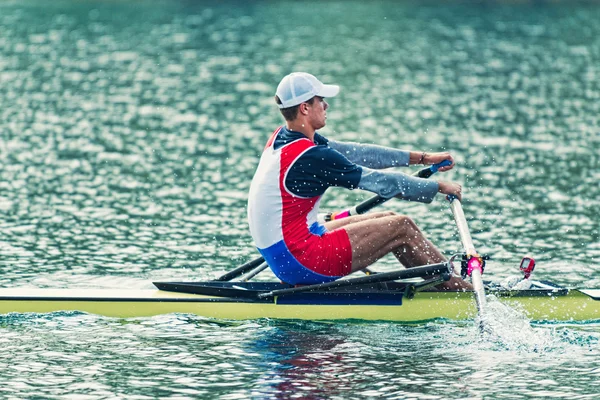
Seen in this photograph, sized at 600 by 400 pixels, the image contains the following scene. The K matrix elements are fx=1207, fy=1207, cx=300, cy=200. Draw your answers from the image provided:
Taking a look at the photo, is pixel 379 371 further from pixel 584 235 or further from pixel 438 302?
pixel 584 235

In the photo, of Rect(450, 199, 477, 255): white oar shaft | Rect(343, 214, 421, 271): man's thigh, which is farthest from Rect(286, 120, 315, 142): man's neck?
Rect(450, 199, 477, 255): white oar shaft

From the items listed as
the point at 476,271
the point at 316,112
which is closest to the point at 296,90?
the point at 316,112

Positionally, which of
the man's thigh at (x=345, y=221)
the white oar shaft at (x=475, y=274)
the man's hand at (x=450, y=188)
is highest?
the man's hand at (x=450, y=188)

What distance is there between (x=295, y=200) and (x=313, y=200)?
0.72 ft

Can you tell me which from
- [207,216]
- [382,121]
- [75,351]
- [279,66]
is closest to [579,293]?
[75,351]

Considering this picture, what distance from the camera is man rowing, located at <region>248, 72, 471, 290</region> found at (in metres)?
11.7

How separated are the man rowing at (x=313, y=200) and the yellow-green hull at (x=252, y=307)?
0.29 metres

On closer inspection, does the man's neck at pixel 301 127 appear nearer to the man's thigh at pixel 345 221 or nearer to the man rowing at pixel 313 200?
the man rowing at pixel 313 200

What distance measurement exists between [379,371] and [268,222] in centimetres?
195

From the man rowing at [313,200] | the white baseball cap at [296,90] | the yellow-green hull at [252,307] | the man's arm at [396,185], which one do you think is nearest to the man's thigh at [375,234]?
the man rowing at [313,200]

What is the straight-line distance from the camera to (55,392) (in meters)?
10.3

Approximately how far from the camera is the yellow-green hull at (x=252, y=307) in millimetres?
12328

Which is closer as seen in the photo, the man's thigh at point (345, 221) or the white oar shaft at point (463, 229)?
the white oar shaft at point (463, 229)

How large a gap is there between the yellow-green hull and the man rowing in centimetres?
29
